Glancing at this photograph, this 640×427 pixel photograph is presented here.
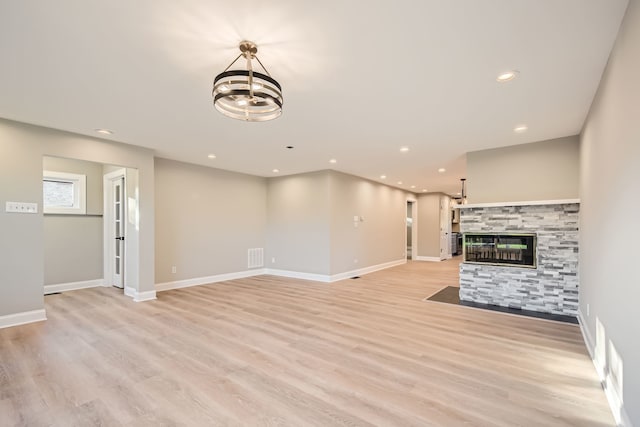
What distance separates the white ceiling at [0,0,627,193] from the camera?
180 cm

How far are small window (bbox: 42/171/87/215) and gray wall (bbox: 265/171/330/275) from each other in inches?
154

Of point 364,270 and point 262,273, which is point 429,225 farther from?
point 262,273

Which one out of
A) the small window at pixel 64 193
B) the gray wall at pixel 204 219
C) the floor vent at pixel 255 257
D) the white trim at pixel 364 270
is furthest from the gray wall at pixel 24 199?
the white trim at pixel 364 270

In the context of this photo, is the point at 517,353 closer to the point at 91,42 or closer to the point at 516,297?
the point at 516,297

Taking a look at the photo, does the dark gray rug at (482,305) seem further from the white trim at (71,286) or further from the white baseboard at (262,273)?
the white trim at (71,286)

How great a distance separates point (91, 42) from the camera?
6.86 feet

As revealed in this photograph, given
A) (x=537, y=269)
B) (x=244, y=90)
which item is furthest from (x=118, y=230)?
(x=537, y=269)

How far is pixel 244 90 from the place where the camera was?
2.10 m

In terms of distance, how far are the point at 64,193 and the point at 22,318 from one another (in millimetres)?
2949

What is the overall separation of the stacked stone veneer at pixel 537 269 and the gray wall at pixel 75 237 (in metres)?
7.19

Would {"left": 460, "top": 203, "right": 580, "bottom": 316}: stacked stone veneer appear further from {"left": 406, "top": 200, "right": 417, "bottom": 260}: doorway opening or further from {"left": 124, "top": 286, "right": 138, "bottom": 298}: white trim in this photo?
{"left": 406, "top": 200, "right": 417, "bottom": 260}: doorway opening

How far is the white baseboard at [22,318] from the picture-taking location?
11.8ft

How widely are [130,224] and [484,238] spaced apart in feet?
19.8

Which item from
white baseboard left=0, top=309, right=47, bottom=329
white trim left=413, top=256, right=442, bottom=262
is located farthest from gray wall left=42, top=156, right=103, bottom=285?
white trim left=413, top=256, right=442, bottom=262
